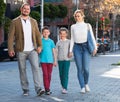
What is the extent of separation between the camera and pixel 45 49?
11.6 meters

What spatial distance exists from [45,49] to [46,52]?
0.08m

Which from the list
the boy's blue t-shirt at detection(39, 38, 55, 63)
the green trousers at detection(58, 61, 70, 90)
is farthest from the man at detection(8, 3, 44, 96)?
the green trousers at detection(58, 61, 70, 90)

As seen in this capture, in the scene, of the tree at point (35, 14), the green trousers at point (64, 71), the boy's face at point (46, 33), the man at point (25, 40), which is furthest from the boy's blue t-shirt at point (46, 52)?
the tree at point (35, 14)

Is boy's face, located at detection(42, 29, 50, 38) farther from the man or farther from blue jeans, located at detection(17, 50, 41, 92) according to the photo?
blue jeans, located at detection(17, 50, 41, 92)

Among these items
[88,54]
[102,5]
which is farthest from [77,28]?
[102,5]

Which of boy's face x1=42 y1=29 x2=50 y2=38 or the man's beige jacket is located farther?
boy's face x1=42 y1=29 x2=50 y2=38

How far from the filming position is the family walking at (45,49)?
10875 mm

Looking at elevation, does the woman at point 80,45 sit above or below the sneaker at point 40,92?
above

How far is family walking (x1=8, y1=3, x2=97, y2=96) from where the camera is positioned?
10.9 m

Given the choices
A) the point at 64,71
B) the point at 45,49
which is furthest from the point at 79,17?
the point at 64,71

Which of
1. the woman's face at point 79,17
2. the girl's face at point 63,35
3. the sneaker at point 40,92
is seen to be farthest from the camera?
the girl's face at point 63,35

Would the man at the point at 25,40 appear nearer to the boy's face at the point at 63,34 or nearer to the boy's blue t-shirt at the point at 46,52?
the boy's blue t-shirt at the point at 46,52

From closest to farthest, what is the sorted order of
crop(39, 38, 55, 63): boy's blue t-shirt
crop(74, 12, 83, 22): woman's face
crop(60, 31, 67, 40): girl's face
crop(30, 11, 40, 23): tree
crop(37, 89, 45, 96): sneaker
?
crop(37, 89, 45, 96): sneaker < crop(39, 38, 55, 63): boy's blue t-shirt < crop(74, 12, 83, 22): woman's face < crop(60, 31, 67, 40): girl's face < crop(30, 11, 40, 23): tree

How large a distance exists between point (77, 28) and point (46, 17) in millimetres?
43743
